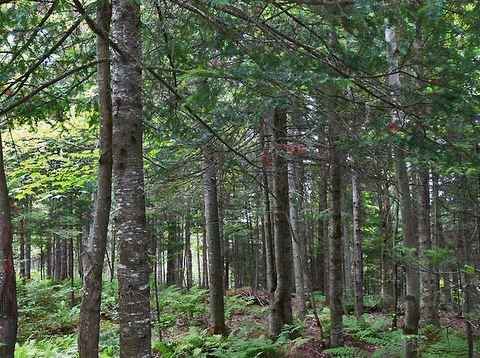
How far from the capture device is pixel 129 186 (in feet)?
14.4

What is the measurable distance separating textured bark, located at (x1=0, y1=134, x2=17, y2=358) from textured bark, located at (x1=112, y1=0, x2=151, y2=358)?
91cm

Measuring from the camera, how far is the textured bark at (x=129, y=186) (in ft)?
14.0

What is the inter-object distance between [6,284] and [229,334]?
776 centimetres

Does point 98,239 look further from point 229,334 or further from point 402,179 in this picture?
point 229,334

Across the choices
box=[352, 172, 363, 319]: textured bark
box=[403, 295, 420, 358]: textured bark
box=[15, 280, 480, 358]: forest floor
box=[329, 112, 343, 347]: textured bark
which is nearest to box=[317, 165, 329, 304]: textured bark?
box=[352, 172, 363, 319]: textured bark

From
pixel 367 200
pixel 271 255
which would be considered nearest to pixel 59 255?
pixel 367 200

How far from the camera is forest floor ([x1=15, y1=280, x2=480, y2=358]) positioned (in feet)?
26.2

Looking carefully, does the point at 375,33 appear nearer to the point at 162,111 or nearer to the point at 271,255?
the point at 162,111

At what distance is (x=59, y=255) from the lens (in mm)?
30391

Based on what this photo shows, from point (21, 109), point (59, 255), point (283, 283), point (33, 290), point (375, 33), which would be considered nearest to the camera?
point (375, 33)

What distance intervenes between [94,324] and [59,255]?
28321mm

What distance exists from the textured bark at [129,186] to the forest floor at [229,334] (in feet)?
10.3

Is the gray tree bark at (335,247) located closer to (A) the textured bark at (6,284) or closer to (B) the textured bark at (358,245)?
(B) the textured bark at (358,245)

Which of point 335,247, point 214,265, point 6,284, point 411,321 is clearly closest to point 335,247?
point 335,247
